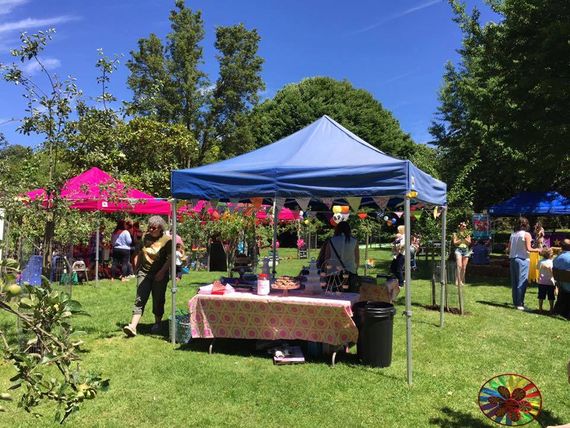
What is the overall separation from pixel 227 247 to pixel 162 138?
894 cm

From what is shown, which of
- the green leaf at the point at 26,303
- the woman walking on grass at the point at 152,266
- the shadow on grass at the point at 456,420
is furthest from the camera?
the woman walking on grass at the point at 152,266

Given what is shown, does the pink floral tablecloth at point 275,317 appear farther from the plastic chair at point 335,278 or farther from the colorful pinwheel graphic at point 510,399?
the colorful pinwheel graphic at point 510,399

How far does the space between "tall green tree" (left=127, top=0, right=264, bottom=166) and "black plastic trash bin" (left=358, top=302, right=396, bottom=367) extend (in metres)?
24.2

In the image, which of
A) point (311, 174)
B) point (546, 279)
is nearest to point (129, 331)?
point (311, 174)

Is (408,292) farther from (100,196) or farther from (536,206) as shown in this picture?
(536,206)

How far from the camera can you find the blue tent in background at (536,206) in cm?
1942

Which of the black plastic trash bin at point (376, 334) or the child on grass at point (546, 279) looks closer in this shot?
the black plastic trash bin at point (376, 334)

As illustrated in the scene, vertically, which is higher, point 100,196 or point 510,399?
point 100,196

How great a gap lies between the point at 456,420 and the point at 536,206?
58.1 feet

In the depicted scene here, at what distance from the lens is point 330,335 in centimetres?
582

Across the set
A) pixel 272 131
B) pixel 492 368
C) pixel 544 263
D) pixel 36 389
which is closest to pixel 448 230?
pixel 544 263

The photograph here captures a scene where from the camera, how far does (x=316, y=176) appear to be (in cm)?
595

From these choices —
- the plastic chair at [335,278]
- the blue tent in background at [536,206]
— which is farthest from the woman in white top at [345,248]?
the blue tent in background at [536,206]

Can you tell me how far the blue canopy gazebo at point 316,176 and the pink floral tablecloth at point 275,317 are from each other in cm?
66
